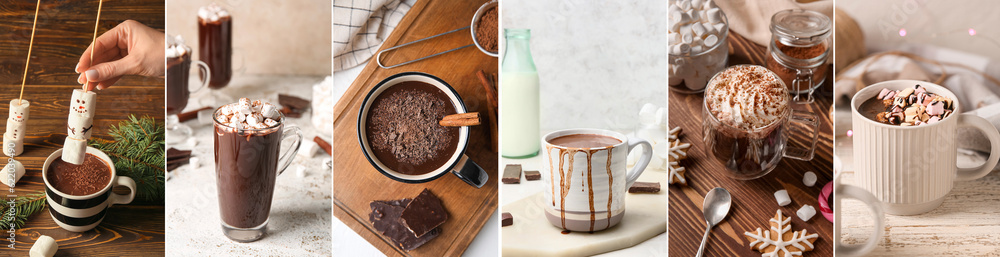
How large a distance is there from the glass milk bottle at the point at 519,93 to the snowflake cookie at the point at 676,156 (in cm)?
27

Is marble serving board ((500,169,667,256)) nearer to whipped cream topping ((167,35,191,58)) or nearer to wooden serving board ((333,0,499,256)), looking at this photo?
wooden serving board ((333,0,499,256))

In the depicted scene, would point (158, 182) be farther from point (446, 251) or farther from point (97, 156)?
point (446, 251)

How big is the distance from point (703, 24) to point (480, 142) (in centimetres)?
50

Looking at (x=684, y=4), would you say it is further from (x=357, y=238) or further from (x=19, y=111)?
(x=19, y=111)

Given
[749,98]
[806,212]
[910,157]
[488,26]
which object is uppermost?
[488,26]

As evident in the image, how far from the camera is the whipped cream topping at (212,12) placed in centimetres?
134

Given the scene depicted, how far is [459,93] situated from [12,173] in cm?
98

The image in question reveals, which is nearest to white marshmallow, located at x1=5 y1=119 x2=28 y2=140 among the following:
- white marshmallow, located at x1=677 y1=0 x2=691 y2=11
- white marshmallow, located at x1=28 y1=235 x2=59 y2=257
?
white marshmallow, located at x1=28 y1=235 x2=59 y2=257

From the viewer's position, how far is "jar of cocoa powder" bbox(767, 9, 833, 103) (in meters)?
1.16

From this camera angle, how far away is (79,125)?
1.30m

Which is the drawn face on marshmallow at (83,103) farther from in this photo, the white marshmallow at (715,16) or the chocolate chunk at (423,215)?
the white marshmallow at (715,16)

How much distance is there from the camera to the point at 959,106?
1191 millimetres

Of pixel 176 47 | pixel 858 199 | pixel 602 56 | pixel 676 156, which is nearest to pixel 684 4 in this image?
pixel 602 56

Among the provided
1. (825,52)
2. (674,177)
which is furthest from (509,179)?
(825,52)
